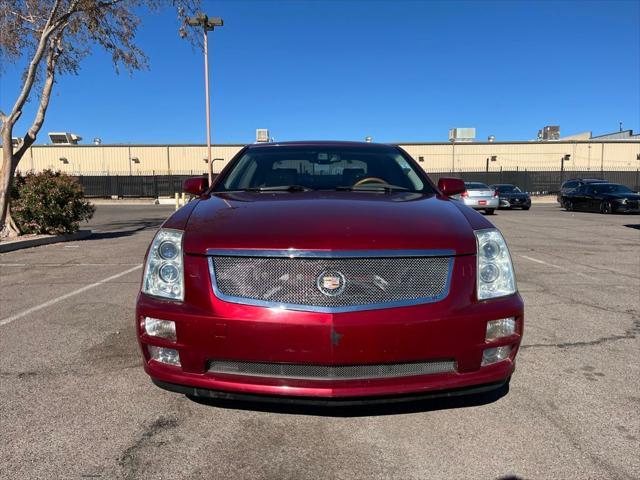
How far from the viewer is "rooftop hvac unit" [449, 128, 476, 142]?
150 feet

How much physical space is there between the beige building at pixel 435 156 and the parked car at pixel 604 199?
22514mm

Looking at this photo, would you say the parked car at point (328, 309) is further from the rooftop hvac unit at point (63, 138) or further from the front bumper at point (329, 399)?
the rooftop hvac unit at point (63, 138)

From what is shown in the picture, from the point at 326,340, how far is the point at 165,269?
93 cm

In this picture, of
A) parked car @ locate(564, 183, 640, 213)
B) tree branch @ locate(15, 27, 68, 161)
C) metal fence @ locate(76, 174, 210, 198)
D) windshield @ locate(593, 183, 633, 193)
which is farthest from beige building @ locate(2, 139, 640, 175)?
tree branch @ locate(15, 27, 68, 161)

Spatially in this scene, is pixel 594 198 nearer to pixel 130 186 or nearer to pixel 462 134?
pixel 462 134

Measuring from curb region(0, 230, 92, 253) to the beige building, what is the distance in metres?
33.8

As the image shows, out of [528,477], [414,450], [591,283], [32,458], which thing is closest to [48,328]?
[32,458]

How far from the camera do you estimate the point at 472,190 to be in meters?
20.1

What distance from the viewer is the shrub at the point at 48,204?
11.0m

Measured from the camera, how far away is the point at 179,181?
131 ft

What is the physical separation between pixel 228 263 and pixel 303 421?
3.45 feet

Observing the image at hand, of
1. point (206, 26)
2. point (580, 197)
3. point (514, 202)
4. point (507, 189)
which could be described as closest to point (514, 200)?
point (514, 202)

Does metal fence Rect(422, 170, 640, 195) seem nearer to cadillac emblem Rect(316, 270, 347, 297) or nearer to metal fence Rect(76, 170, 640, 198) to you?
metal fence Rect(76, 170, 640, 198)

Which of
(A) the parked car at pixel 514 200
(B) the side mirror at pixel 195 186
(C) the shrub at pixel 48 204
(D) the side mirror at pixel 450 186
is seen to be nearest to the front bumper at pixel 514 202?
(A) the parked car at pixel 514 200
